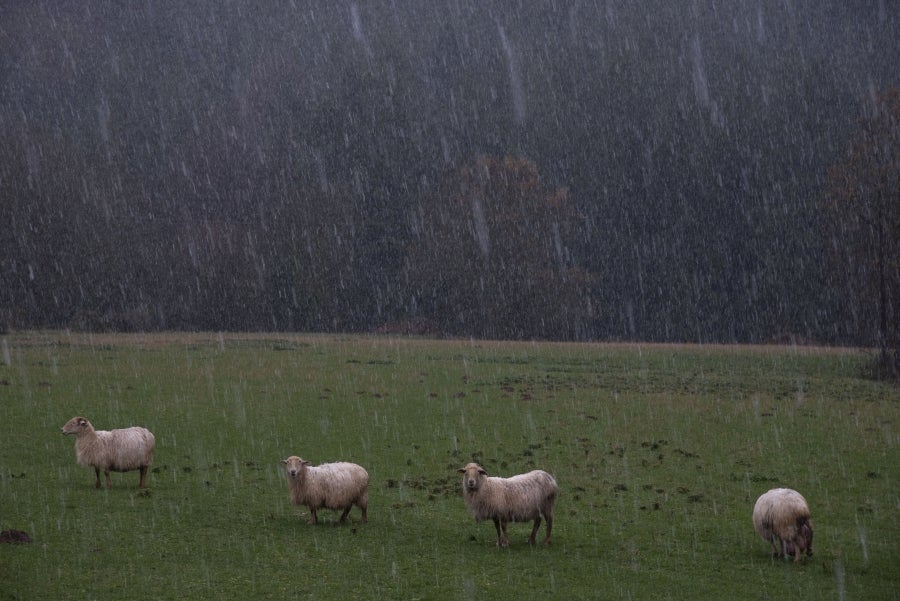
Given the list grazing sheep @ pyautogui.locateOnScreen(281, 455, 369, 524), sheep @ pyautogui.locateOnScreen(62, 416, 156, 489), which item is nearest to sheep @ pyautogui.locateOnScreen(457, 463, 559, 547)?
grazing sheep @ pyautogui.locateOnScreen(281, 455, 369, 524)

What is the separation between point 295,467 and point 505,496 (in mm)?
4840

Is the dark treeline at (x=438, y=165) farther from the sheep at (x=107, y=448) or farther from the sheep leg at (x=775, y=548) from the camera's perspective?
the sheep at (x=107, y=448)

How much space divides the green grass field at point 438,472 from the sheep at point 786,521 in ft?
1.47

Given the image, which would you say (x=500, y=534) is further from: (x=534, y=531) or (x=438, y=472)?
(x=438, y=472)

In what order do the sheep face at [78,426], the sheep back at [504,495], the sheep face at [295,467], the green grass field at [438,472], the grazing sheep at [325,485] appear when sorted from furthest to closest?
the sheep face at [78,426]
the grazing sheep at [325,485]
the sheep face at [295,467]
the sheep back at [504,495]
the green grass field at [438,472]

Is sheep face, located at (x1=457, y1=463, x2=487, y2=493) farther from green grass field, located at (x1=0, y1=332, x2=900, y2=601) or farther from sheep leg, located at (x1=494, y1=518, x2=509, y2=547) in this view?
green grass field, located at (x1=0, y1=332, x2=900, y2=601)

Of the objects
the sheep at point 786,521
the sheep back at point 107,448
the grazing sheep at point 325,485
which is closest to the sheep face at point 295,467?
the grazing sheep at point 325,485

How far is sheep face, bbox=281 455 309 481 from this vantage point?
69.8 ft

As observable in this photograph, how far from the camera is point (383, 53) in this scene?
159 metres

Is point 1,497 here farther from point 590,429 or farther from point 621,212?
point 621,212

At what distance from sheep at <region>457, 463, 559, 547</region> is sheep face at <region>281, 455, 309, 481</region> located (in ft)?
12.5

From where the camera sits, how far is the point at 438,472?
97.5ft

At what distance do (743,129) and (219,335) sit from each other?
86.4 metres

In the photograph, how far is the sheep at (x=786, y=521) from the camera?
19.3 m
